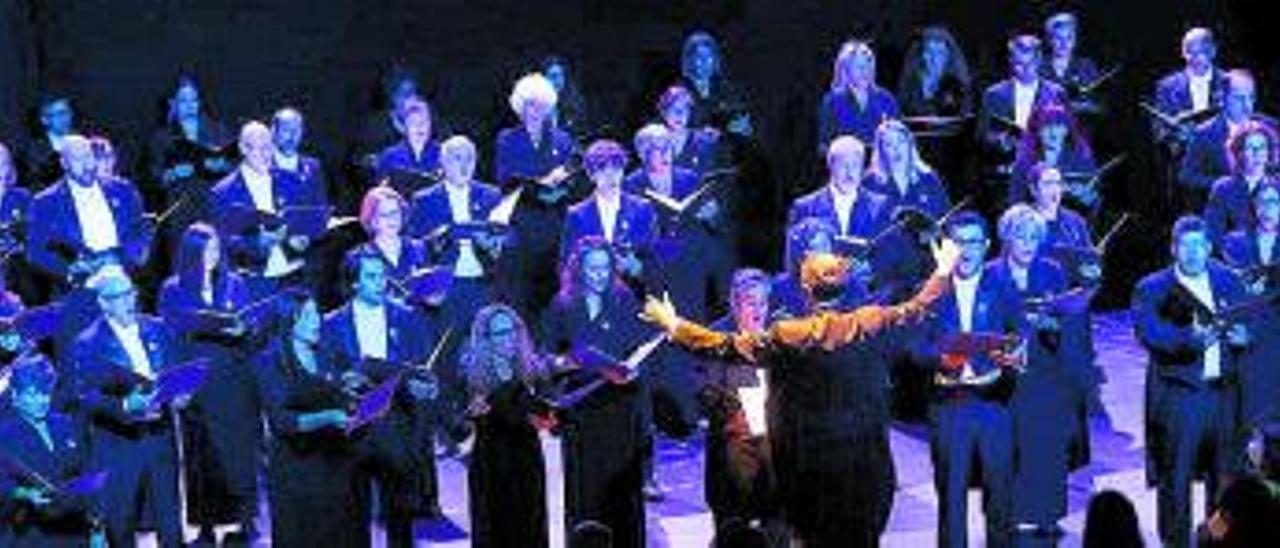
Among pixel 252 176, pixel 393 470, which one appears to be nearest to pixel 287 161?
pixel 252 176

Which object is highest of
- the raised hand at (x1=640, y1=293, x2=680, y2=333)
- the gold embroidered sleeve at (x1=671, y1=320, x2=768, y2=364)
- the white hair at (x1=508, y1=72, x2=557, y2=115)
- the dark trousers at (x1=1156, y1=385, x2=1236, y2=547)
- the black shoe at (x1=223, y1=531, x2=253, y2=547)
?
the white hair at (x1=508, y1=72, x2=557, y2=115)

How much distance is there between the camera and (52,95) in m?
15.1

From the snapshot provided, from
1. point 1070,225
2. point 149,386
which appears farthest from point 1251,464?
point 149,386

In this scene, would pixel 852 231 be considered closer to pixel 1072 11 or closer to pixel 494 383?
pixel 494 383

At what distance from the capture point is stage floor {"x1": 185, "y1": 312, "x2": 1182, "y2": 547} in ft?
39.0

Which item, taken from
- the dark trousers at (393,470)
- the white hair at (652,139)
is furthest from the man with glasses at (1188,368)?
the dark trousers at (393,470)

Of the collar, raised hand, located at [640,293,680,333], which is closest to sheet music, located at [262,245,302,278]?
the collar

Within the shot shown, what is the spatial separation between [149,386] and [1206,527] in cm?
458

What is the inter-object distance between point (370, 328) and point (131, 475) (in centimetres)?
110

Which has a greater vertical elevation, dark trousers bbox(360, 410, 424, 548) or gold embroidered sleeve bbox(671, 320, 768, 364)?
gold embroidered sleeve bbox(671, 320, 768, 364)

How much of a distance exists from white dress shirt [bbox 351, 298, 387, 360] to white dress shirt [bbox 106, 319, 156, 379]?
82 cm

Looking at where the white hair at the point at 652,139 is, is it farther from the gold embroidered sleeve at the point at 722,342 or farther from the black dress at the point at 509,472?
the gold embroidered sleeve at the point at 722,342

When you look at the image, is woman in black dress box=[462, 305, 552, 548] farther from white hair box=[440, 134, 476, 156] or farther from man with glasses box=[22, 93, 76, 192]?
man with glasses box=[22, 93, 76, 192]

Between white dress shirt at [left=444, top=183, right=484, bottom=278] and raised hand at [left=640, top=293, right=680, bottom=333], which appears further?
white dress shirt at [left=444, top=183, right=484, bottom=278]
